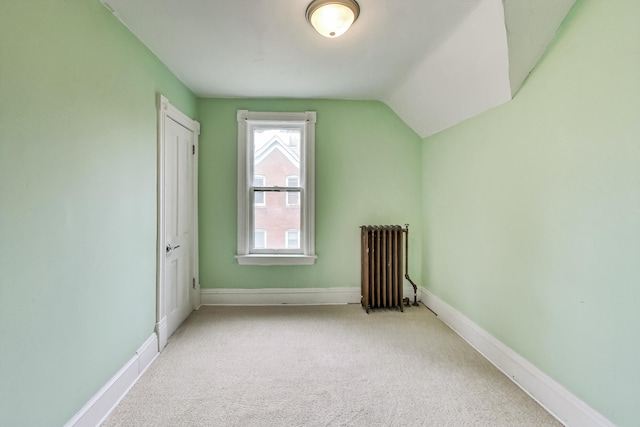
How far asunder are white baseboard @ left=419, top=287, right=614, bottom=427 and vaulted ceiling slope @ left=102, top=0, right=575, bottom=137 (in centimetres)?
184

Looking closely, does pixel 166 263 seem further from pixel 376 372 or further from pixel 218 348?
pixel 376 372

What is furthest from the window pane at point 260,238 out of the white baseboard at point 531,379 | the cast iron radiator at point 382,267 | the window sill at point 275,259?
the white baseboard at point 531,379

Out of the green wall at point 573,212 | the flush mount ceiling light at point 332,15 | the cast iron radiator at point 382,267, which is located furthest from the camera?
the cast iron radiator at point 382,267

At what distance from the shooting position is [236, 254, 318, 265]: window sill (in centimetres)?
333

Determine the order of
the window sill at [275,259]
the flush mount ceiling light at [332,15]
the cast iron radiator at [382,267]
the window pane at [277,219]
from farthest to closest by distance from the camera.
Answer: the window pane at [277,219] → the window sill at [275,259] → the cast iron radiator at [382,267] → the flush mount ceiling light at [332,15]

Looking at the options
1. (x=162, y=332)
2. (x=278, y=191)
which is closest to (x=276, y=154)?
(x=278, y=191)

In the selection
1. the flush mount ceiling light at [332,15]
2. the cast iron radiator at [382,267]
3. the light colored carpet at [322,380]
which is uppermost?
the flush mount ceiling light at [332,15]

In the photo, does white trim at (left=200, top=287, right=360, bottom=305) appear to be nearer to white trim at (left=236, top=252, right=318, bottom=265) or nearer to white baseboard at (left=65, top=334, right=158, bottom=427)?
white trim at (left=236, top=252, right=318, bottom=265)

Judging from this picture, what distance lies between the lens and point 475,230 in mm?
2492

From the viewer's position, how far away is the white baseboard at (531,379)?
59.7 inches

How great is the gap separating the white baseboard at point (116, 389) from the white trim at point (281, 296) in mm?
1073

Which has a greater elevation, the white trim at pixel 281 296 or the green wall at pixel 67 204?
the green wall at pixel 67 204

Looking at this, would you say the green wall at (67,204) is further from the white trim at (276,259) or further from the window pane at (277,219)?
the window pane at (277,219)

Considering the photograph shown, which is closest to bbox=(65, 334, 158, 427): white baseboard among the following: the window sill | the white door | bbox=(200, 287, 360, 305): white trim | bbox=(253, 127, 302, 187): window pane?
the white door
